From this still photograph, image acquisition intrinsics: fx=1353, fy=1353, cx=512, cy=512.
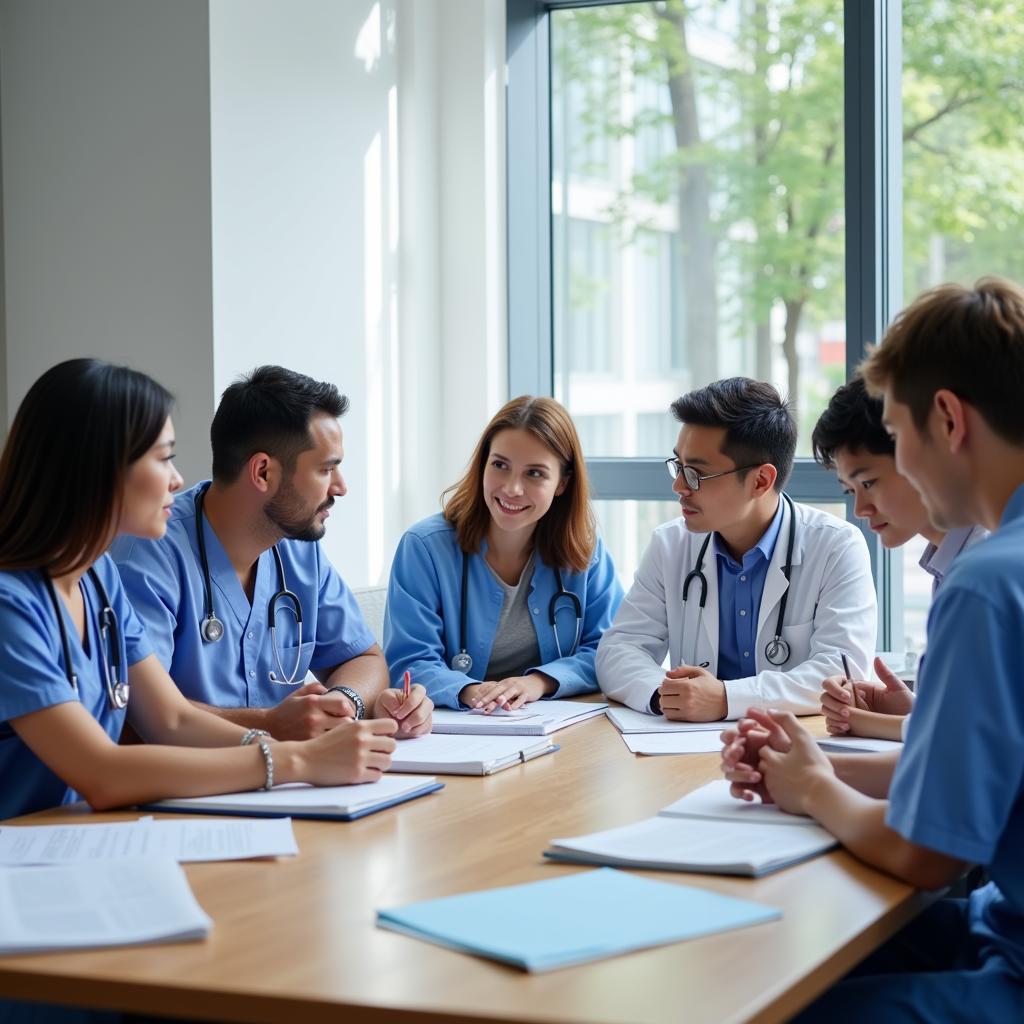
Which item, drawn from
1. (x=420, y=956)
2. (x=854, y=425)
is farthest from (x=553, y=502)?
(x=420, y=956)

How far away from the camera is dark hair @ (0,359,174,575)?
1.89 m

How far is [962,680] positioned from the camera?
4.48 ft

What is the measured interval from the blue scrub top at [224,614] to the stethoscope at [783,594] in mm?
751

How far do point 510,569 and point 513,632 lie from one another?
5.8 inches

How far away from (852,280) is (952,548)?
1685mm

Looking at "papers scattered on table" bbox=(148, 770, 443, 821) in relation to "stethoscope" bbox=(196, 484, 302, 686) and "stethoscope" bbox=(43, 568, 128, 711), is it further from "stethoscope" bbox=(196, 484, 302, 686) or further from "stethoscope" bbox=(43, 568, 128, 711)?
"stethoscope" bbox=(196, 484, 302, 686)

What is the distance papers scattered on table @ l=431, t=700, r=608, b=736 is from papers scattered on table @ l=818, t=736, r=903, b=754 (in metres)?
0.49

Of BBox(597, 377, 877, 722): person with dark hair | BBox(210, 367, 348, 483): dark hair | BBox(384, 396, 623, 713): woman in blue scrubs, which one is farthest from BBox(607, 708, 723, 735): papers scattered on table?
BBox(210, 367, 348, 483): dark hair

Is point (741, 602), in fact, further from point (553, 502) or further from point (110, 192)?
point (110, 192)

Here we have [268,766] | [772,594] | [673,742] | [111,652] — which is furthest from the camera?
[772,594]

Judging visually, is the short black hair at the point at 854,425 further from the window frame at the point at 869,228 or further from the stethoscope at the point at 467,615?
the window frame at the point at 869,228

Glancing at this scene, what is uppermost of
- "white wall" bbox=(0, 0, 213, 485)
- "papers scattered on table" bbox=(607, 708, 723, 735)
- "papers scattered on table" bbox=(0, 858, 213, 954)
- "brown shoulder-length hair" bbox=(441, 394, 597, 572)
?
"white wall" bbox=(0, 0, 213, 485)

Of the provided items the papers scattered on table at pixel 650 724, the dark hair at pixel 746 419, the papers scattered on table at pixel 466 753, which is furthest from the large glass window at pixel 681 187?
the papers scattered on table at pixel 466 753

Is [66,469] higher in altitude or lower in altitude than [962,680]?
higher
